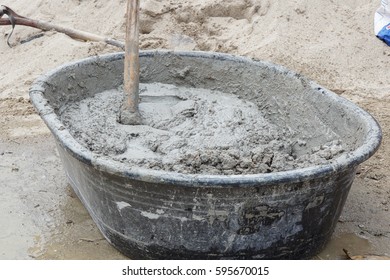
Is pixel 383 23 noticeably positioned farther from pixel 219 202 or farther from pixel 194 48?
pixel 219 202

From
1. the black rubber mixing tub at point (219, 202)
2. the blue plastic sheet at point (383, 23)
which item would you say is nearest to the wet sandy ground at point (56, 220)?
the black rubber mixing tub at point (219, 202)

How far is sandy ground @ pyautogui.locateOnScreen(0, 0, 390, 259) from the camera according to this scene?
120 inches

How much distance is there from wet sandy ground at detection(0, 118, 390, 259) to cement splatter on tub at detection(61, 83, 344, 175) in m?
0.37

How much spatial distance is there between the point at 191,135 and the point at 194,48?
1855 millimetres

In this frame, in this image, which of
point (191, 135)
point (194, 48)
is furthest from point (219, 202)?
point (194, 48)

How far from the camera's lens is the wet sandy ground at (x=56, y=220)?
9.10 feet

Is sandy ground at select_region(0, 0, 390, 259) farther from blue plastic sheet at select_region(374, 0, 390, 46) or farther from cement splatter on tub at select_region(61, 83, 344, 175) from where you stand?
cement splatter on tub at select_region(61, 83, 344, 175)

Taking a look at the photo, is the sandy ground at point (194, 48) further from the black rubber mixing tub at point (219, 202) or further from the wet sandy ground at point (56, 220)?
the black rubber mixing tub at point (219, 202)

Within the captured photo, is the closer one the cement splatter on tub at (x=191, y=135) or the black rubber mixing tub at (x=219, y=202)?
the black rubber mixing tub at (x=219, y=202)

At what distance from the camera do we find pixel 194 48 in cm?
493

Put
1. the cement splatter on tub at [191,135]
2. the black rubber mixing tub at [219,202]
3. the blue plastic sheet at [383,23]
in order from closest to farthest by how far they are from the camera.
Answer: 1. the black rubber mixing tub at [219,202]
2. the cement splatter on tub at [191,135]
3. the blue plastic sheet at [383,23]

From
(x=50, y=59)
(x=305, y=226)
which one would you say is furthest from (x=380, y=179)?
(x=50, y=59)

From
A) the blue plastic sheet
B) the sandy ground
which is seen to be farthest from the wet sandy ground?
the blue plastic sheet

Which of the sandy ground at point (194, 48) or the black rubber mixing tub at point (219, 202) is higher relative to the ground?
the black rubber mixing tub at point (219, 202)
